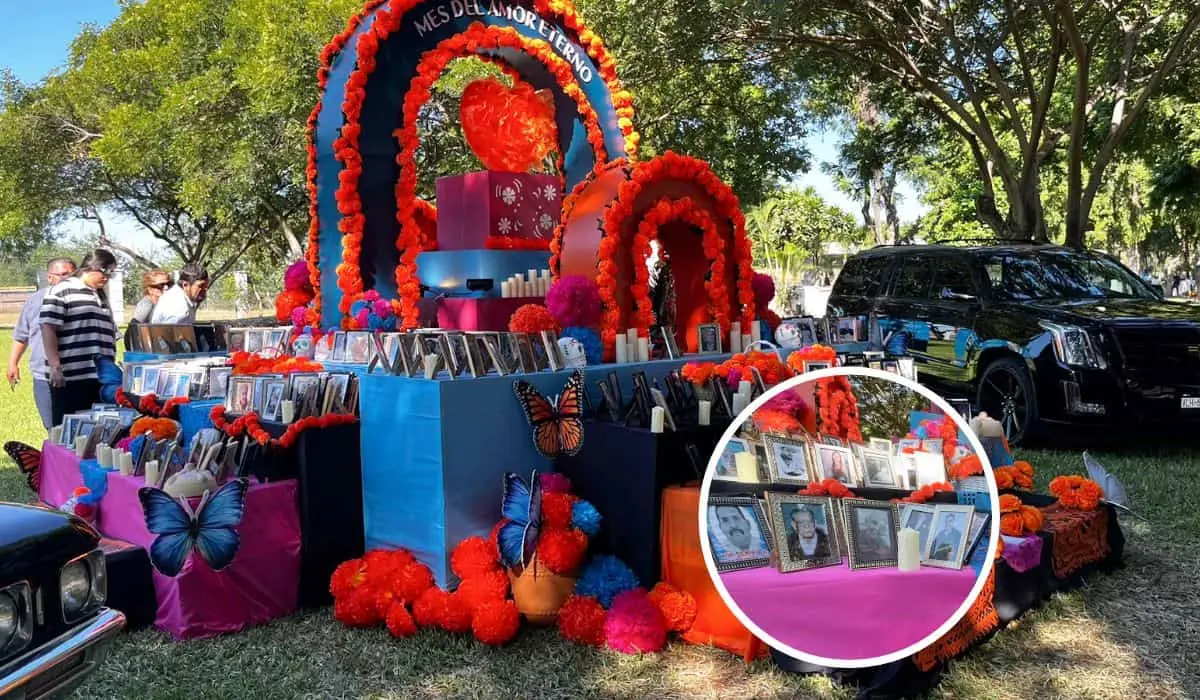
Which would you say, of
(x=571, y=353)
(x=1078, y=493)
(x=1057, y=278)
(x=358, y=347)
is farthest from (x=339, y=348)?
(x=1057, y=278)

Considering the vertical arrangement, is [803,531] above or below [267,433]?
below

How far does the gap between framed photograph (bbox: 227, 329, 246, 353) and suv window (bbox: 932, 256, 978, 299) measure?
257 inches

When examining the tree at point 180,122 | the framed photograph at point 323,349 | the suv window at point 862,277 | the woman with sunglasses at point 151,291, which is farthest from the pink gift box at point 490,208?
the tree at point 180,122

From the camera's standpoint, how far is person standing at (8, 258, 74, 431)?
6.84 meters

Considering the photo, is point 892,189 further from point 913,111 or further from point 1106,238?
point 1106,238

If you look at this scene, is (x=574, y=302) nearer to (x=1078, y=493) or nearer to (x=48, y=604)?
(x=1078, y=493)

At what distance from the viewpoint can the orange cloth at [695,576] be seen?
3.93 m

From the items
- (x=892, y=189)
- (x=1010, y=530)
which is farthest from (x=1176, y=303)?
(x=892, y=189)

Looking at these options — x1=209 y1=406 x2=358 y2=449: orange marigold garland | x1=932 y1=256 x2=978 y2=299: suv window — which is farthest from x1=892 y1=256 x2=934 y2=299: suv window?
x1=209 y1=406 x2=358 y2=449: orange marigold garland

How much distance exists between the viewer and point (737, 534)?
322 cm

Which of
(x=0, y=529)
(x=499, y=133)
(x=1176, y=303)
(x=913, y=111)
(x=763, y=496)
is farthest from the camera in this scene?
(x=913, y=111)

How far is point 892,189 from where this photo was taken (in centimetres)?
2888

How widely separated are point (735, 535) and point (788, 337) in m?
3.98

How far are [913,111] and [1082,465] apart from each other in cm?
1204
